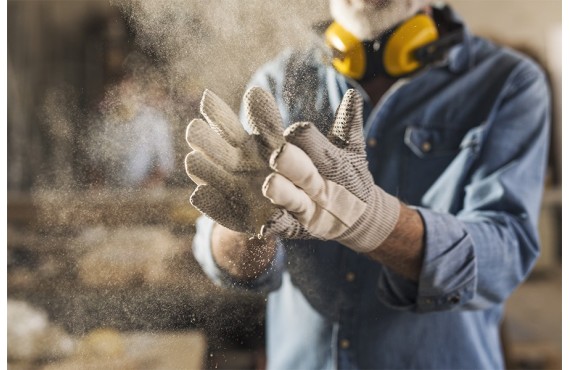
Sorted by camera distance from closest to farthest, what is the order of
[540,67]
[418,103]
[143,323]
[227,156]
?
[227,156]
[143,323]
[418,103]
[540,67]

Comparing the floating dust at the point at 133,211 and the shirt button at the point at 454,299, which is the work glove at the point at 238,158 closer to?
the floating dust at the point at 133,211

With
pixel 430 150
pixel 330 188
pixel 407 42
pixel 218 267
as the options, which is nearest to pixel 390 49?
pixel 407 42

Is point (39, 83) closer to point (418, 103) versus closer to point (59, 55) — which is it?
point (59, 55)

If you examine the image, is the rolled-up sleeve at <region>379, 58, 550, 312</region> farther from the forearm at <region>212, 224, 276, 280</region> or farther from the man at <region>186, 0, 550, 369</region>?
the forearm at <region>212, 224, 276, 280</region>

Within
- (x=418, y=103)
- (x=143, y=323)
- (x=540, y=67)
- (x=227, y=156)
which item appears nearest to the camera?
(x=227, y=156)

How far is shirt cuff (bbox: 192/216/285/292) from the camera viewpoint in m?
0.74

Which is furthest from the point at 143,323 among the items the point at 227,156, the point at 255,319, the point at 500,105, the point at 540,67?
the point at 540,67

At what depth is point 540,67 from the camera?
1038mm

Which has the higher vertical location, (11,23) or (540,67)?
(11,23)

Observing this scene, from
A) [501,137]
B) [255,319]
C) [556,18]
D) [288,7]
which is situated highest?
[288,7]

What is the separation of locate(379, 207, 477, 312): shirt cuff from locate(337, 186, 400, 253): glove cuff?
0.07 metres

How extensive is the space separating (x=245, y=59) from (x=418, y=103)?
0.29 m

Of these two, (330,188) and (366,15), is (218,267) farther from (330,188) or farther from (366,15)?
(366,15)

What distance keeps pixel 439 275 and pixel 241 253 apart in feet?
0.92
